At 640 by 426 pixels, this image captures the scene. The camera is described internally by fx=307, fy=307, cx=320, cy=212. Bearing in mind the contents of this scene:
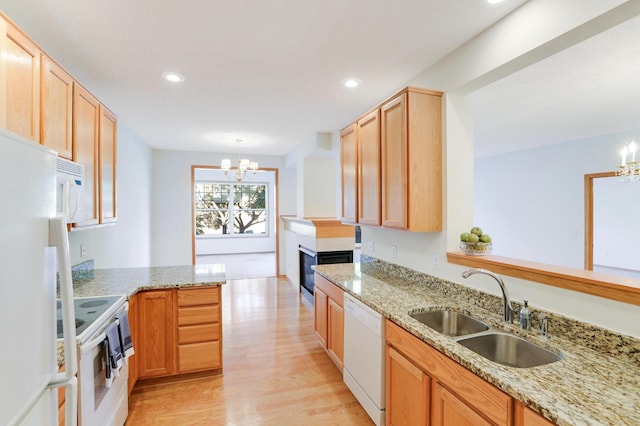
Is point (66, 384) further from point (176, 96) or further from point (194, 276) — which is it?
point (176, 96)

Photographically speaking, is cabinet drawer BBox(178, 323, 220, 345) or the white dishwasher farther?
cabinet drawer BBox(178, 323, 220, 345)

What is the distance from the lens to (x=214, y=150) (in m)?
6.36

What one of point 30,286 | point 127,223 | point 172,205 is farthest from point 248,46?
point 172,205

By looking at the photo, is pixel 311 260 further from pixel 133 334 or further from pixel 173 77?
pixel 173 77

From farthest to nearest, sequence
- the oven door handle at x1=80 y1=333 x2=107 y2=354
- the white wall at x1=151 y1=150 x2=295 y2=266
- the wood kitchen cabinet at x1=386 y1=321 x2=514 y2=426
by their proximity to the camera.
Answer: the white wall at x1=151 y1=150 x2=295 y2=266
the oven door handle at x1=80 y1=333 x2=107 y2=354
the wood kitchen cabinet at x1=386 y1=321 x2=514 y2=426

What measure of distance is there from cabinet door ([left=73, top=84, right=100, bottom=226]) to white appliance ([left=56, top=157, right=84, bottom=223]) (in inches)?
5.3

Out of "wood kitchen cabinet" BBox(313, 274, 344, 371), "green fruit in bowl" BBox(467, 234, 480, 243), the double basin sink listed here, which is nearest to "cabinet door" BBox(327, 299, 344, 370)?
"wood kitchen cabinet" BBox(313, 274, 344, 371)

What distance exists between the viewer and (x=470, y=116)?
2.49m

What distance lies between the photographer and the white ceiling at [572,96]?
2.25 metres

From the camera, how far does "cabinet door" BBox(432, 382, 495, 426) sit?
4.30ft

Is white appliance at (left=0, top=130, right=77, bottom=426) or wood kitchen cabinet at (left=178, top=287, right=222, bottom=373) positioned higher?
white appliance at (left=0, top=130, right=77, bottom=426)

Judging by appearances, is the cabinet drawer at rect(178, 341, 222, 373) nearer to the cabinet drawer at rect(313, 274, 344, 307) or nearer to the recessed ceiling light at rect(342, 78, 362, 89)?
the cabinet drawer at rect(313, 274, 344, 307)

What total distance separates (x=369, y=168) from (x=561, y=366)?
6.44 feet

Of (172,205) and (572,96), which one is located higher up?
Answer: (572,96)
